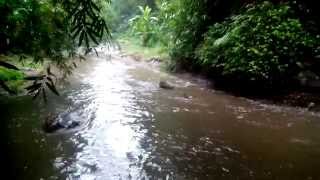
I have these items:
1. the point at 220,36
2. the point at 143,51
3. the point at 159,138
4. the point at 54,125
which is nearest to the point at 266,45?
the point at 220,36

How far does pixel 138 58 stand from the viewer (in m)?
22.5

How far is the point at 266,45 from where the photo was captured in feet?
37.0

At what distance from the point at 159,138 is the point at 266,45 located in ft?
16.6

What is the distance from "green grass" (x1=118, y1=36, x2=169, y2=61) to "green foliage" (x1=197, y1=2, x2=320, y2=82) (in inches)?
282

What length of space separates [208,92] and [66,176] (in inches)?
291

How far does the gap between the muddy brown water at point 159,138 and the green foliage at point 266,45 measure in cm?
92

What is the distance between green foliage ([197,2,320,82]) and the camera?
1109 cm

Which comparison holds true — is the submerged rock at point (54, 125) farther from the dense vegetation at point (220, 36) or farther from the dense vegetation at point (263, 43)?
the dense vegetation at point (263, 43)

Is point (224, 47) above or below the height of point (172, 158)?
above

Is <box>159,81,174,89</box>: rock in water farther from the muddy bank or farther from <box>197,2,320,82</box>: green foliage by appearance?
<box>197,2,320,82</box>: green foliage

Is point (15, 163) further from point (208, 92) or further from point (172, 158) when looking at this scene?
point (208, 92)

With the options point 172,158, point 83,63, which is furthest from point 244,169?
point 83,63

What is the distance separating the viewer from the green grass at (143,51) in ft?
68.7

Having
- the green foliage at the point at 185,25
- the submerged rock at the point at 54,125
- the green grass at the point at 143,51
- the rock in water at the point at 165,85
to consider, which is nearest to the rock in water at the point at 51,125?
the submerged rock at the point at 54,125
